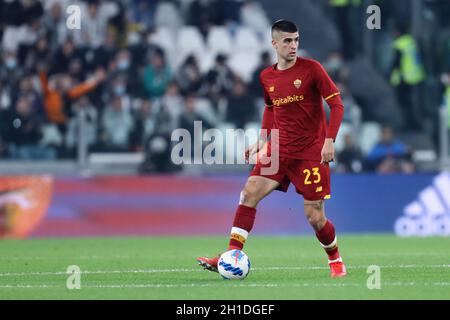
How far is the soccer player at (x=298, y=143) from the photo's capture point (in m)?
11.1

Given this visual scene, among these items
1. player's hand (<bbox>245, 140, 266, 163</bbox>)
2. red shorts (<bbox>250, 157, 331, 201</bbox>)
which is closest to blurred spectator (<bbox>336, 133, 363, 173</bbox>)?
player's hand (<bbox>245, 140, 266, 163</bbox>)

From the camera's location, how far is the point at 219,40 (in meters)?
22.8

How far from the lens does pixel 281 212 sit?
19359 mm

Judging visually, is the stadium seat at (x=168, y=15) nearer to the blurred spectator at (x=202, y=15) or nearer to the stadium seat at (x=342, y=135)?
the blurred spectator at (x=202, y=15)

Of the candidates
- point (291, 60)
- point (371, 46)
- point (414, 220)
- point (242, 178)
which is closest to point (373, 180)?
point (414, 220)

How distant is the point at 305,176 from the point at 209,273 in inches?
58.2

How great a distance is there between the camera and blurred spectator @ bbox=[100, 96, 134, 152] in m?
19.4

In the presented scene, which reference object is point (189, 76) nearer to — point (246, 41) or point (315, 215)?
point (246, 41)

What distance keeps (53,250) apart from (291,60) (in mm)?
5801

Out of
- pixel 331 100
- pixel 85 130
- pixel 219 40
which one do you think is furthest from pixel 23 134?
pixel 331 100

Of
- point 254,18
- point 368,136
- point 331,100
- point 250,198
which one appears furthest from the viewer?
point 254,18

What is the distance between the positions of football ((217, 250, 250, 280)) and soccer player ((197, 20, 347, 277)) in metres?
0.20

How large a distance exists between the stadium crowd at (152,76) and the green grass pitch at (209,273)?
6.72ft

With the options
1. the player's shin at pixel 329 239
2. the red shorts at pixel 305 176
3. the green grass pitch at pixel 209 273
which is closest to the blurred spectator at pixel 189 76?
the green grass pitch at pixel 209 273
